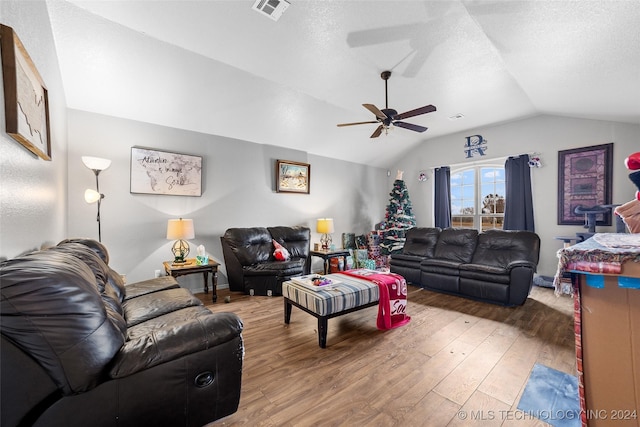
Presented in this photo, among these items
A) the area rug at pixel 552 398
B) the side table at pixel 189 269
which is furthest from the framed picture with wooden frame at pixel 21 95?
the area rug at pixel 552 398

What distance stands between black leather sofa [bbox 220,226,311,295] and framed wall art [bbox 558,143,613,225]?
4.66 metres

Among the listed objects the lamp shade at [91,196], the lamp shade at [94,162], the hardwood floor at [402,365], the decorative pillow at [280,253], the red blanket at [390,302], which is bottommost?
the hardwood floor at [402,365]

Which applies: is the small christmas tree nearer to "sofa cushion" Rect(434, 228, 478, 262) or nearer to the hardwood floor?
"sofa cushion" Rect(434, 228, 478, 262)

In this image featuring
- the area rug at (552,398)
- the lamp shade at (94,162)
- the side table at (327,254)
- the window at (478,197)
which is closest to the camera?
the area rug at (552,398)

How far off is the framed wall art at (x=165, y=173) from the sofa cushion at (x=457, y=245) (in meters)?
4.20

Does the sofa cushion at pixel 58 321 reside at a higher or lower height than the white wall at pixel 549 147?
lower

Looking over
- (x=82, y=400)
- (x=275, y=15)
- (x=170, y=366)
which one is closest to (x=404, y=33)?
(x=275, y=15)

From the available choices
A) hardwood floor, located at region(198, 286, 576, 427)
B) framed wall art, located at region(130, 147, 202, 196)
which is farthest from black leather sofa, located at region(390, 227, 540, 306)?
framed wall art, located at region(130, 147, 202, 196)

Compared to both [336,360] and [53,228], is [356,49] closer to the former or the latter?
[336,360]

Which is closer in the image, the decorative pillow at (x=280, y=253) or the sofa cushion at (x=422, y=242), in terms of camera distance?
the decorative pillow at (x=280, y=253)

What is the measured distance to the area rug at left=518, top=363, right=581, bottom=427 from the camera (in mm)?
1628

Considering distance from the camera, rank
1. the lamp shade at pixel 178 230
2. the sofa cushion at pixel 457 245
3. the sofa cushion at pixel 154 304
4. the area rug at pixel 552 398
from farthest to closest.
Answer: the sofa cushion at pixel 457 245 → the lamp shade at pixel 178 230 → the sofa cushion at pixel 154 304 → the area rug at pixel 552 398

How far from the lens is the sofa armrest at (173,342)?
121cm

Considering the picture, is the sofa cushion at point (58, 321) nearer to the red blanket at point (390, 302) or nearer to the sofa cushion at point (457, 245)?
the red blanket at point (390, 302)
